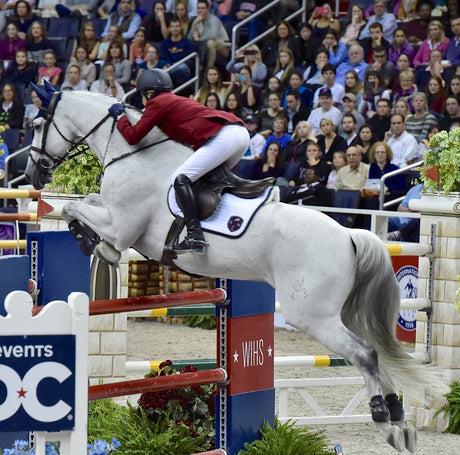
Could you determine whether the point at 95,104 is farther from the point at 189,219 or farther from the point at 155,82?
the point at 189,219

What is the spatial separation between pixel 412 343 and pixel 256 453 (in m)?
4.18

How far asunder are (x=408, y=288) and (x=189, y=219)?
4.42 meters

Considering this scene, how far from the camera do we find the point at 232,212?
5066 millimetres

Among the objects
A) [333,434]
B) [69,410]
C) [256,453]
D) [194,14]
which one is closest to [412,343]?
[333,434]

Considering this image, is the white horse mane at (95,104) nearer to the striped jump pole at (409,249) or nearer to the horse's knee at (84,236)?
the horse's knee at (84,236)

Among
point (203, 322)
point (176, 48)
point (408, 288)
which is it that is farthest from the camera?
point (176, 48)

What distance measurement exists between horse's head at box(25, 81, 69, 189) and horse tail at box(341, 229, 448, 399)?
161 cm

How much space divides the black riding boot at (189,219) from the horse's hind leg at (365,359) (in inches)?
26.0

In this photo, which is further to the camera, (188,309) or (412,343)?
(412,343)

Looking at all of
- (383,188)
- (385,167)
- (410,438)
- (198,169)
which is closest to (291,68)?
(385,167)

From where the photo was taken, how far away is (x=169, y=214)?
5203 mm

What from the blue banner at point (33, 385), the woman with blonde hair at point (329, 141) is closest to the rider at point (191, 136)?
the blue banner at point (33, 385)

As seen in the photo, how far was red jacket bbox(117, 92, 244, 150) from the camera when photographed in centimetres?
519

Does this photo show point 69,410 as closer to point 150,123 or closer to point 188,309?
point 150,123
